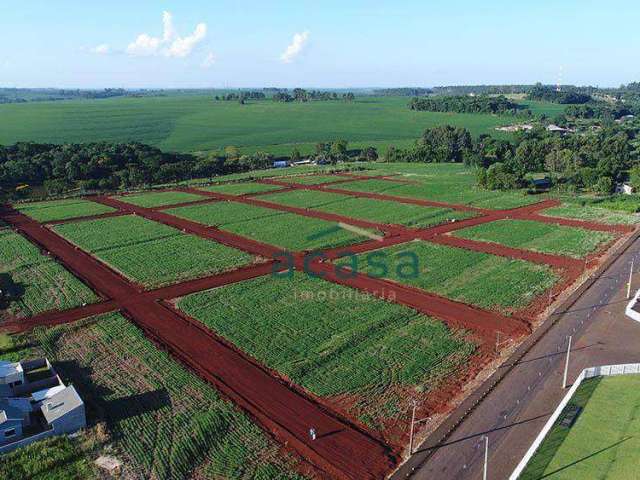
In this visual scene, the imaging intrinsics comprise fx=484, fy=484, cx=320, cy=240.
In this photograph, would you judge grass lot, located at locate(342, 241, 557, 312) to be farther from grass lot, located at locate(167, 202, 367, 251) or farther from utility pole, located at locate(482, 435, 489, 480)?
utility pole, located at locate(482, 435, 489, 480)

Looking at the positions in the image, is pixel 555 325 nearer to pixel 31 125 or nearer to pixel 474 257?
pixel 474 257

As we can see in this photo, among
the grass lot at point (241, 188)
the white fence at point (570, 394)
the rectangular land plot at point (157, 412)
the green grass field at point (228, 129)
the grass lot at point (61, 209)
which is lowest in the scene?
the rectangular land plot at point (157, 412)

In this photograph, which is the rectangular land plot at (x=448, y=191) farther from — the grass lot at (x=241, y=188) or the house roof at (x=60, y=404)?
the house roof at (x=60, y=404)

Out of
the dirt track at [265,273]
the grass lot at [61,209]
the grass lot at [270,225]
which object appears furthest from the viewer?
the grass lot at [61,209]

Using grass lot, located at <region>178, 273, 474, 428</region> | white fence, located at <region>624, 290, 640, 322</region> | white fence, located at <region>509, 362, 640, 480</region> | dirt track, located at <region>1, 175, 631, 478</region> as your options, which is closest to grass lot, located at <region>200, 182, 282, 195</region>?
dirt track, located at <region>1, 175, 631, 478</region>

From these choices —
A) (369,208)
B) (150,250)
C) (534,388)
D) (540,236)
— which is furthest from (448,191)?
(534,388)

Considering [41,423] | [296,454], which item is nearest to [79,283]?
[41,423]

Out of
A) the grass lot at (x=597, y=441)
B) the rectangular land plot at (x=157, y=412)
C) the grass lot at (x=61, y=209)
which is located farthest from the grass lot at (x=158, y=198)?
the grass lot at (x=597, y=441)
